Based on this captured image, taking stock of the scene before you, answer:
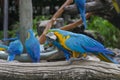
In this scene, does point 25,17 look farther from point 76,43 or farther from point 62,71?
point 76,43

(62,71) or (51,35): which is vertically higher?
(51,35)

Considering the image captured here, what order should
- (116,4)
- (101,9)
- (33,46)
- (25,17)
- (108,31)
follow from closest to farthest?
(33,46) < (25,17) < (116,4) < (101,9) < (108,31)

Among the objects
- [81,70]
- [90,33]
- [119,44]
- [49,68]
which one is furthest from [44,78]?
[119,44]

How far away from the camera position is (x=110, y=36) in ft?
22.4

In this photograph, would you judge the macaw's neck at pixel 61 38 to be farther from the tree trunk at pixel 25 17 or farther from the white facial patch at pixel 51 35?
the tree trunk at pixel 25 17

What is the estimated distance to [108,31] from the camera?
22.5 feet

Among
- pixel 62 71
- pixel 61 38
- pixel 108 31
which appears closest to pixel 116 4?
pixel 62 71

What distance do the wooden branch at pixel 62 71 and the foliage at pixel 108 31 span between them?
4015 mm

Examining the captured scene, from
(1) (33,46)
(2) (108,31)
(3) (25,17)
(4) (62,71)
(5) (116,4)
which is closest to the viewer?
(4) (62,71)

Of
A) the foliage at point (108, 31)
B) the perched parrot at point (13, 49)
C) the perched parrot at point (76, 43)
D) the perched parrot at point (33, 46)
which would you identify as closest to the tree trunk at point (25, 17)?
the perched parrot at point (13, 49)

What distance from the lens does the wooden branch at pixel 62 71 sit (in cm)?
254

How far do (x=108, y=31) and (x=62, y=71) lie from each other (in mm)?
4359

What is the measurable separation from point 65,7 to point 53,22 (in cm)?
27

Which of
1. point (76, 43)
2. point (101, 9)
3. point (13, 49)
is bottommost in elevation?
point (13, 49)
